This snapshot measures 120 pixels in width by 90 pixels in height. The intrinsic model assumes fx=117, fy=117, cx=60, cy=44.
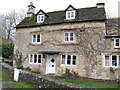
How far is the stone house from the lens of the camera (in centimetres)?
1363

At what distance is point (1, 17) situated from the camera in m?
43.8

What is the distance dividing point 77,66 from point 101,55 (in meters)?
3.16

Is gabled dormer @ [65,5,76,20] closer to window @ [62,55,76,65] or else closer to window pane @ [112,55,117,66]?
window @ [62,55,76,65]

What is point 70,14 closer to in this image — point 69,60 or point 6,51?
point 69,60

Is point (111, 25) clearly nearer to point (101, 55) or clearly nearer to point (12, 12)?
point (101, 55)

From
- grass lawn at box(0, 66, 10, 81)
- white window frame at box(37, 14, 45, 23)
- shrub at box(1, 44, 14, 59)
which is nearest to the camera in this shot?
grass lawn at box(0, 66, 10, 81)

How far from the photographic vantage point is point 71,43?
49.2ft

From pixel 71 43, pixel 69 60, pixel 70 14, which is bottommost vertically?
pixel 69 60

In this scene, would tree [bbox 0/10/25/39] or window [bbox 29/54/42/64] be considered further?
tree [bbox 0/10/25/39]

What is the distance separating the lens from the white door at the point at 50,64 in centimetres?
1596

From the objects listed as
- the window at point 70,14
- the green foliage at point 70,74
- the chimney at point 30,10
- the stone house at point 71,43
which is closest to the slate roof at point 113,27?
the stone house at point 71,43

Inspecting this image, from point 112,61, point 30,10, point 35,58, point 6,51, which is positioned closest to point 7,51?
point 6,51

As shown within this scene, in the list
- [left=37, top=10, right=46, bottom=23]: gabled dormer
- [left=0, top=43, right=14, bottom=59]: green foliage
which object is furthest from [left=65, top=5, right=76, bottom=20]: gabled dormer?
[left=0, top=43, right=14, bottom=59]: green foliage

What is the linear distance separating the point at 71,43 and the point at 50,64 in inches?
164
